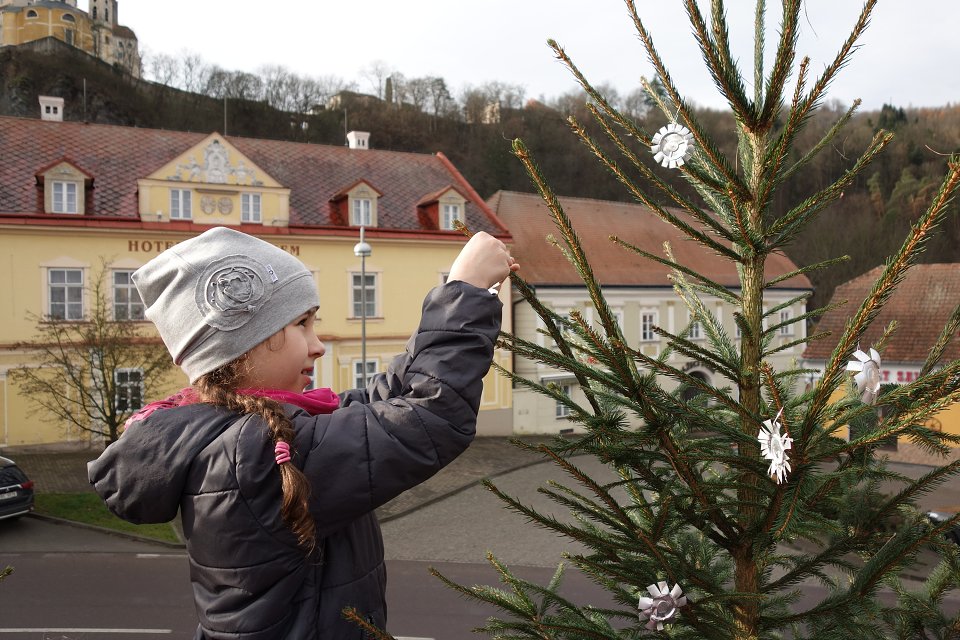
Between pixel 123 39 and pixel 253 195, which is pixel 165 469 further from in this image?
pixel 123 39

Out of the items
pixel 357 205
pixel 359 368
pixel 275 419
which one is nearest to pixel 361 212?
pixel 357 205

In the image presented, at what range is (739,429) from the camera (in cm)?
213

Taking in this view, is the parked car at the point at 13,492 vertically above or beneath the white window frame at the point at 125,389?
beneath

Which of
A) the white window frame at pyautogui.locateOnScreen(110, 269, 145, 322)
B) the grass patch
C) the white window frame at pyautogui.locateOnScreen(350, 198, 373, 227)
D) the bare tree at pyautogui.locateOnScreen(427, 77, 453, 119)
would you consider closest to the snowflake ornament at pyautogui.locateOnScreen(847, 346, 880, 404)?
the grass patch

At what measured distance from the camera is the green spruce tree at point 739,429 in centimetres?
173

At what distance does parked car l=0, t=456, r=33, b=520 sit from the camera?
13344 mm

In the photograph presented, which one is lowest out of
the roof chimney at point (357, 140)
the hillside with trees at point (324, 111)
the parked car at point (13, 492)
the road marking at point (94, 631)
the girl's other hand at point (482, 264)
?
the road marking at point (94, 631)

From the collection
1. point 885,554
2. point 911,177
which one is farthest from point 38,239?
point 885,554

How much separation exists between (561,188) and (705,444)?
36012 millimetres

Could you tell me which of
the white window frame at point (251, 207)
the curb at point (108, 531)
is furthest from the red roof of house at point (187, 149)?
the curb at point (108, 531)

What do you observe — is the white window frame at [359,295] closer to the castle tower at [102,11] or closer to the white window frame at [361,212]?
the white window frame at [361,212]

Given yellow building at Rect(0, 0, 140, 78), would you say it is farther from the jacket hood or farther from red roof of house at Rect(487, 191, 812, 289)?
the jacket hood

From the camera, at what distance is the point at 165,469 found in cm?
162

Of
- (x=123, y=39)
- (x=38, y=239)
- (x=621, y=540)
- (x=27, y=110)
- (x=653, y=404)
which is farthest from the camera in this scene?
(x=123, y=39)
